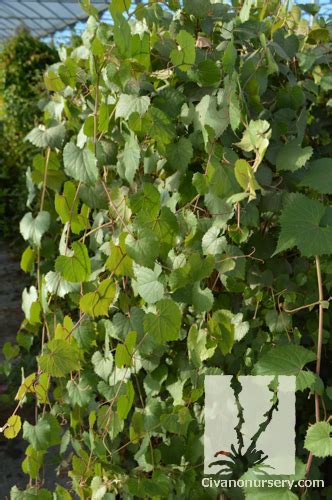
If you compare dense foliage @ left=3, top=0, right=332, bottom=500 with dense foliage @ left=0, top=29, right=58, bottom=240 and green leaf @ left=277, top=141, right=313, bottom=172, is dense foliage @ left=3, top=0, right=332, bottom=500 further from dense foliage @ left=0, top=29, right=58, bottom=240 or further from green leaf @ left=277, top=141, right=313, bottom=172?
dense foliage @ left=0, top=29, right=58, bottom=240

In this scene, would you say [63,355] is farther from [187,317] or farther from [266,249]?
[266,249]

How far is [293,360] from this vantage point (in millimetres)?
849

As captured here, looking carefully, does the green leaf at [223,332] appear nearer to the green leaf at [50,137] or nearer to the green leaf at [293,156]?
the green leaf at [293,156]

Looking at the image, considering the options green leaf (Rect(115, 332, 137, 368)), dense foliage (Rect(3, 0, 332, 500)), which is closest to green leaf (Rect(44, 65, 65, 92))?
dense foliage (Rect(3, 0, 332, 500))

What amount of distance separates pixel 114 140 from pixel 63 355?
42cm

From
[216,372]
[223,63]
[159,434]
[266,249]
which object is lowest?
[159,434]

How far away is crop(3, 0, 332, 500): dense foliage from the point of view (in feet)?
2.96

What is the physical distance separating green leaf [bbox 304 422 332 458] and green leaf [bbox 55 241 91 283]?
0.49m

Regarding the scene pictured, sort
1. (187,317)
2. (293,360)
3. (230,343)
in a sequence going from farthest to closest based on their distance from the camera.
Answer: (187,317)
(230,343)
(293,360)

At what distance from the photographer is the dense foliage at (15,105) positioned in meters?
5.86

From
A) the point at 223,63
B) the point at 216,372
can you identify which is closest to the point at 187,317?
the point at 216,372

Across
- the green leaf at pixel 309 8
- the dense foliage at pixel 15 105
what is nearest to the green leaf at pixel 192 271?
the green leaf at pixel 309 8

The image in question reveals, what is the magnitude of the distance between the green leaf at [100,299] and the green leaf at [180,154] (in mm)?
245

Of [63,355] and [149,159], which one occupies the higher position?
[149,159]
